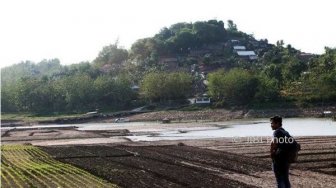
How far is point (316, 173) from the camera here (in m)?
20.4

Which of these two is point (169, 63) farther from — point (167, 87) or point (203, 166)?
point (203, 166)

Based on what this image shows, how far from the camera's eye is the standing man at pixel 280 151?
11.8 metres

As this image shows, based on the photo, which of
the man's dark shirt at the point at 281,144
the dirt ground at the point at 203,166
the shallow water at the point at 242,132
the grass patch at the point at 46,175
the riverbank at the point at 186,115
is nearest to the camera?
the man's dark shirt at the point at 281,144

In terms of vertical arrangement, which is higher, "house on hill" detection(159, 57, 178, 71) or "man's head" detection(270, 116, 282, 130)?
"house on hill" detection(159, 57, 178, 71)

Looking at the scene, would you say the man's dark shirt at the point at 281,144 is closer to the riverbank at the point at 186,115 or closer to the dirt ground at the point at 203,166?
the dirt ground at the point at 203,166

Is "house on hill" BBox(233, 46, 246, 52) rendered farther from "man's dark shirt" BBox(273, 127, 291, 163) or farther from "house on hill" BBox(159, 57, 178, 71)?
"man's dark shirt" BBox(273, 127, 291, 163)

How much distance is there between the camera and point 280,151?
38.7ft

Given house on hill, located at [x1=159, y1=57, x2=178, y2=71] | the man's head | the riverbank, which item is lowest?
the riverbank

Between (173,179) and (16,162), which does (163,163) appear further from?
(16,162)

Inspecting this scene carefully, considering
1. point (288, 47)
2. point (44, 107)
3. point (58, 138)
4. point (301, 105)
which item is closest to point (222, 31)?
point (288, 47)

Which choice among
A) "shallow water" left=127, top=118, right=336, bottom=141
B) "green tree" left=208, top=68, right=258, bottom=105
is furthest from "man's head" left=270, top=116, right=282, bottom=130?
"green tree" left=208, top=68, right=258, bottom=105

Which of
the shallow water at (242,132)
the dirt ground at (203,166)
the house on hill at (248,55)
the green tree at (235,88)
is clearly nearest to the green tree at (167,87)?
the green tree at (235,88)

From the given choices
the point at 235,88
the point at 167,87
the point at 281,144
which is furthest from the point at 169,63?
the point at 281,144

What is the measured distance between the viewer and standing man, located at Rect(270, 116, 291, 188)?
38.8 ft
